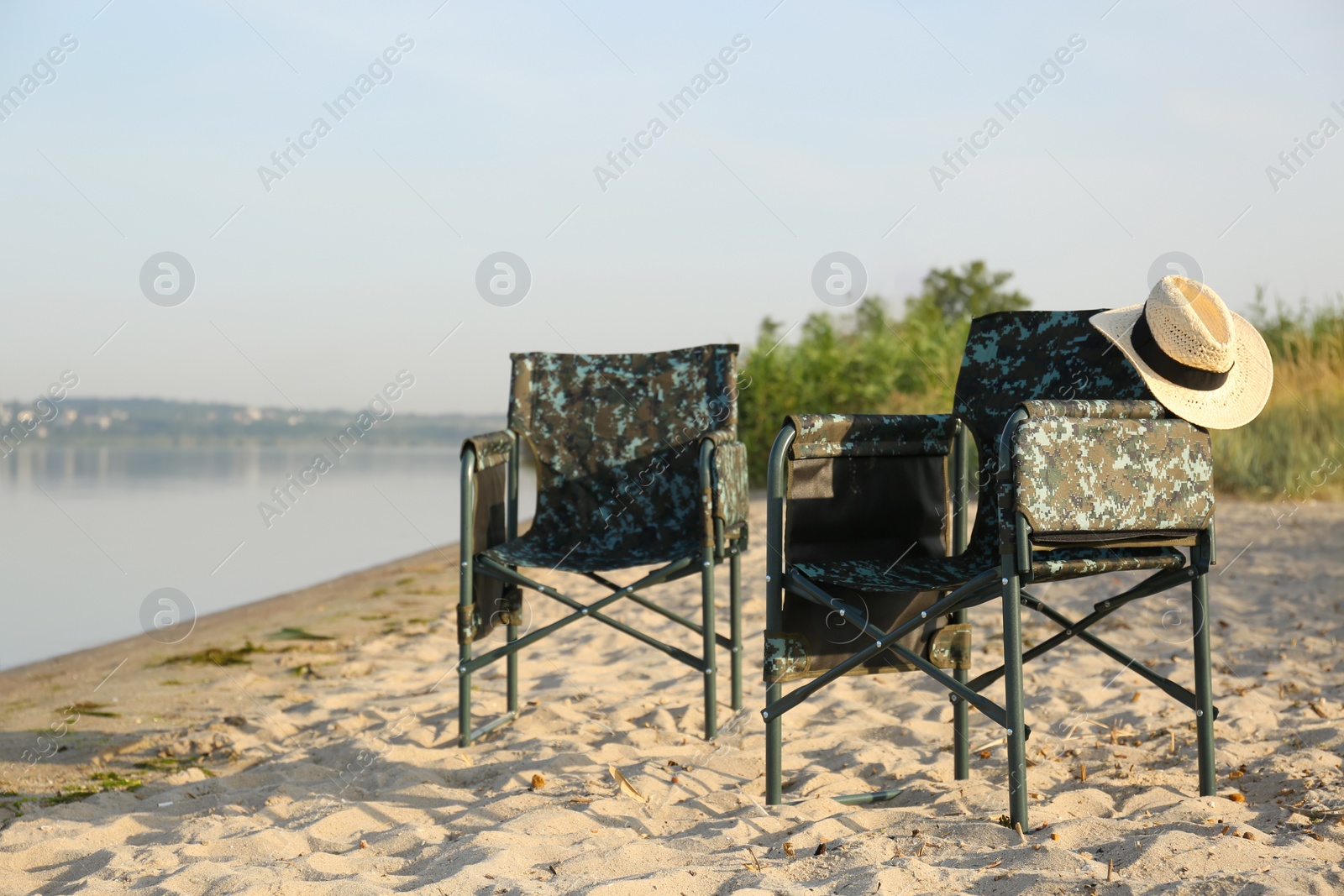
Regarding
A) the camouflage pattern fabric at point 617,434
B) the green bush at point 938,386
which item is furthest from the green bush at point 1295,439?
the camouflage pattern fabric at point 617,434

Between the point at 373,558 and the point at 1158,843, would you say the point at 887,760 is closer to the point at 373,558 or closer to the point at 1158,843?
the point at 1158,843

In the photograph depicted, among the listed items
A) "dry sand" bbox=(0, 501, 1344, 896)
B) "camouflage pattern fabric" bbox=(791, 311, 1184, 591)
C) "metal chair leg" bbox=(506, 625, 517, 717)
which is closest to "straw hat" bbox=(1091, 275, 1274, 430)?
"camouflage pattern fabric" bbox=(791, 311, 1184, 591)

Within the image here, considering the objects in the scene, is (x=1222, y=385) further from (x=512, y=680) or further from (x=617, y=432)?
(x=512, y=680)

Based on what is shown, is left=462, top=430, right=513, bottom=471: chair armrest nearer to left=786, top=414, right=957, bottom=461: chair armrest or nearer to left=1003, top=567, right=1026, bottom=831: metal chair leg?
left=786, top=414, right=957, bottom=461: chair armrest

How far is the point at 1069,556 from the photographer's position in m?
2.18

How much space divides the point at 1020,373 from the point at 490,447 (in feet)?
5.23

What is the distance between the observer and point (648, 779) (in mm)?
2621

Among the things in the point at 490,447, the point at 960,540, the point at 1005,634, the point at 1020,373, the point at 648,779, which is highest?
the point at 1020,373

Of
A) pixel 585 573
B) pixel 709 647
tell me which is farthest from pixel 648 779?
pixel 585 573

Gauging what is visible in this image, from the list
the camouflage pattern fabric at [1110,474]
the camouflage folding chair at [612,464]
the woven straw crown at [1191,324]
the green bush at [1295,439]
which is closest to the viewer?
the camouflage pattern fabric at [1110,474]

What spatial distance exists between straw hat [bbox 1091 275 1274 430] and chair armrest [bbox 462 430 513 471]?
178 centimetres

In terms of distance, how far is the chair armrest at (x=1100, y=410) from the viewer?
2.07m

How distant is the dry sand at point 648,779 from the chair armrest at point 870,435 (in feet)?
2.80

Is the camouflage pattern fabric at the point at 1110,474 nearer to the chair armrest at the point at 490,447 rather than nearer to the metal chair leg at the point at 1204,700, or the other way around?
the metal chair leg at the point at 1204,700
